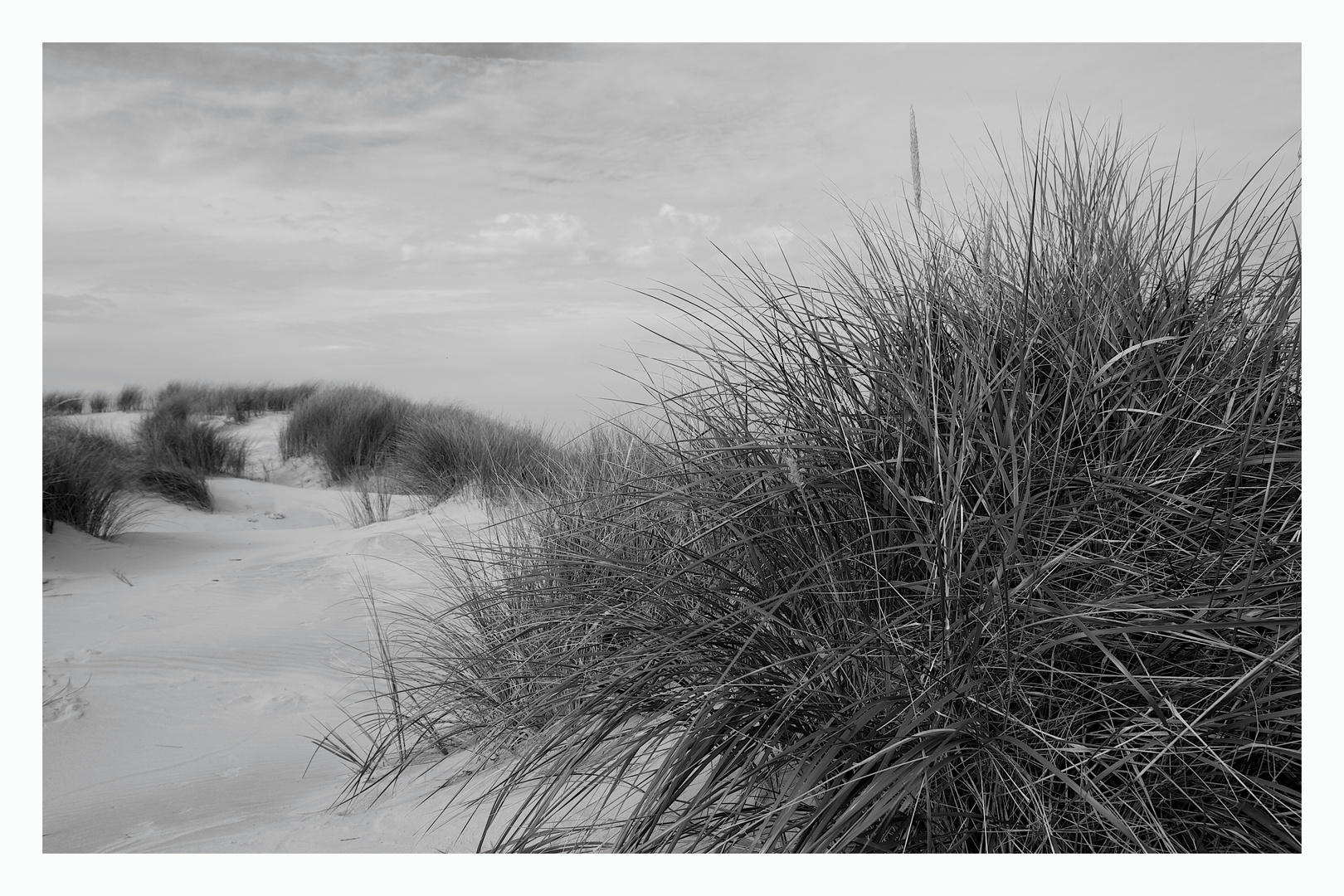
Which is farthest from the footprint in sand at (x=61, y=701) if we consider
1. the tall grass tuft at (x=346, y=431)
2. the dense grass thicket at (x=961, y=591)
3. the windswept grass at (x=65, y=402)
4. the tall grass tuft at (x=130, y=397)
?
the tall grass tuft at (x=130, y=397)

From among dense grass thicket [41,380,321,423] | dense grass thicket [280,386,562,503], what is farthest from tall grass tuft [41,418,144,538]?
dense grass thicket [41,380,321,423]

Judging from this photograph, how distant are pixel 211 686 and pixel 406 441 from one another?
18.7ft

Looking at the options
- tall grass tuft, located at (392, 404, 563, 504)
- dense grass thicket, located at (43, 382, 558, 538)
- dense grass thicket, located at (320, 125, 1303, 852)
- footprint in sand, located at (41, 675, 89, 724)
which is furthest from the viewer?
tall grass tuft, located at (392, 404, 563, 504)

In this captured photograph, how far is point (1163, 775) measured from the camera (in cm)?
120

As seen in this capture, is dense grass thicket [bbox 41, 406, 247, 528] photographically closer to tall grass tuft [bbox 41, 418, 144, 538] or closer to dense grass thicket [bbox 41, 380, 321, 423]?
tall grass tuft [bbox 41, 418, 144, 538]

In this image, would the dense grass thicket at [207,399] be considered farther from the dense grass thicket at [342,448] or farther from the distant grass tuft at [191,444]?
the distant grass tuft at [191,444]

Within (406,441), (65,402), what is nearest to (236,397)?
A: (65,402)

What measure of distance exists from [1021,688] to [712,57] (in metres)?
1.79

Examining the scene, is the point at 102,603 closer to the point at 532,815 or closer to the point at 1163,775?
the point at 532,815

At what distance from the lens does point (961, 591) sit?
1275 millimetres

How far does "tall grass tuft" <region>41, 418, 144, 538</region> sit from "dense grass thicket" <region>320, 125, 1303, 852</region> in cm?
405

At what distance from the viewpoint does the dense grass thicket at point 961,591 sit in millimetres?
1241

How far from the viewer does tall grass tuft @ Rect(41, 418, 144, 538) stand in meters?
4.57

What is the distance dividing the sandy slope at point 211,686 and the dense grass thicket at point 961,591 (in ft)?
1.87
